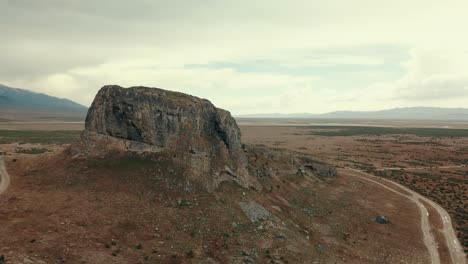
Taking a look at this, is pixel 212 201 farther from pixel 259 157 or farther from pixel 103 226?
pixel 259 157

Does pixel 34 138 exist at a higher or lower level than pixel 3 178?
lower

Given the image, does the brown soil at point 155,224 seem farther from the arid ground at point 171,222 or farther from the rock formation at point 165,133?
the rock formation at point 165,133

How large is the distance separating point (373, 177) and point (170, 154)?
61.7 m

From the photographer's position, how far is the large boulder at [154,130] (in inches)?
1693

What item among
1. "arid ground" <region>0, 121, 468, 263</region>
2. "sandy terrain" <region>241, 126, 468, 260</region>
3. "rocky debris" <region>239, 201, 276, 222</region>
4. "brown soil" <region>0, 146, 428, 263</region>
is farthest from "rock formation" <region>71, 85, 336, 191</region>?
"sandy terrain" <region>241, 126, 468, 260</region>

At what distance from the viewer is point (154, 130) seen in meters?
43.8

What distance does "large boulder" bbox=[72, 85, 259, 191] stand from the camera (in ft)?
141

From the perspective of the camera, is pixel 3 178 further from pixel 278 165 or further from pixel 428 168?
pixel 428 168

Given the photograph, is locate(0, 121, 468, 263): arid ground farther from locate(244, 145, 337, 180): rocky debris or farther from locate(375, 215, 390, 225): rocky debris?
locate(244, 145, 337, 180): rocky debris

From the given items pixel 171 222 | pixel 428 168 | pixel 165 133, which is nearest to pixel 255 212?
pixel 171 222

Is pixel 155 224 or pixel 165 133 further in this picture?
pixel 165 133

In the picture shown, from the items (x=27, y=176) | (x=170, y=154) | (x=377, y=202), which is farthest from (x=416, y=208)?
(x=27, y=176)

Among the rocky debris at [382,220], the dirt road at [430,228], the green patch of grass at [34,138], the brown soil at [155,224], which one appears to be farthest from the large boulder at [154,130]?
the green patch of grass at [34,138]

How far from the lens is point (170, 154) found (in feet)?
143
